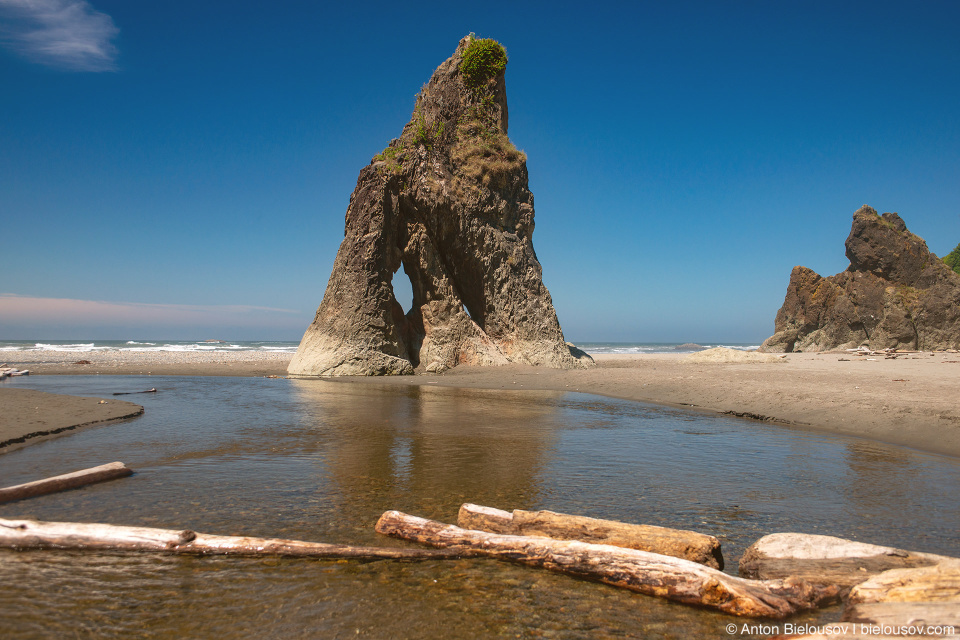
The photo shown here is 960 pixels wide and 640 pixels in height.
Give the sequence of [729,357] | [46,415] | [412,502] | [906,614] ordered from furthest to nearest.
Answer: [729,357] → [46,415] → [412,502] → [906,614]

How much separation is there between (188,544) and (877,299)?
45721 millimetres

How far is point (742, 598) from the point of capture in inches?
127

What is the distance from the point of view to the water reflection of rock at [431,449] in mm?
5723

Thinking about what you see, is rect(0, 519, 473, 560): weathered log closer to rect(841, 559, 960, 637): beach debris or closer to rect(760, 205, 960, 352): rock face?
rect(841, 559, 960, 637): beach debris

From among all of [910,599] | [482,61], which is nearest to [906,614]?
[910,599]

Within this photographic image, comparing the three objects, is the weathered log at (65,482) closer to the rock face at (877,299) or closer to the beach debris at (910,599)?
the beach debris at (910,599)

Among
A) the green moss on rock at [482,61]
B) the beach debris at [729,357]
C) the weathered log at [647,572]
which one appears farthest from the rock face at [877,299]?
the weathered log at [647,572]

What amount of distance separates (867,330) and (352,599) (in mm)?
44971

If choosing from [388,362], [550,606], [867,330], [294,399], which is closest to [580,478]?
[550,606]

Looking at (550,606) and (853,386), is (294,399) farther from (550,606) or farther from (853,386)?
(853,386)

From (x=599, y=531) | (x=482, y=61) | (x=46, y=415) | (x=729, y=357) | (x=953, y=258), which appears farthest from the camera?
(x=953, y=258)

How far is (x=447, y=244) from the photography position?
2364 centimetres

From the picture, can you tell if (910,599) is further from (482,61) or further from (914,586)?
(482,61)

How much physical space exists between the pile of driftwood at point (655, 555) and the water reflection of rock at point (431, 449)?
2.65 ft
